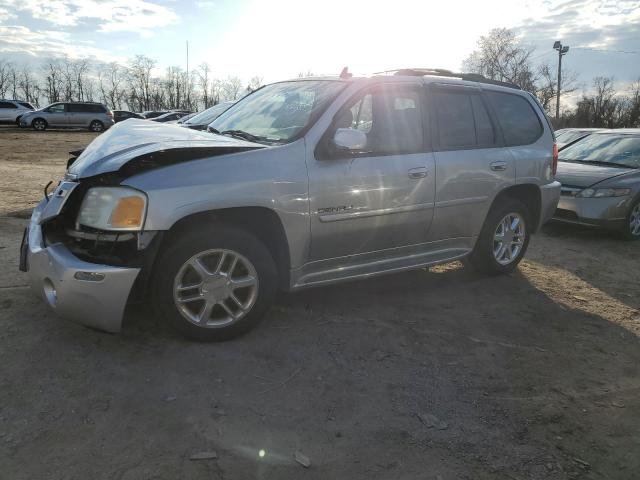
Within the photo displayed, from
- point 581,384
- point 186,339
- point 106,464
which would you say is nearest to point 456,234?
point 581,384

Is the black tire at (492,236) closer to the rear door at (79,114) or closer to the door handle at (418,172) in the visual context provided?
the door handle at (418,172)

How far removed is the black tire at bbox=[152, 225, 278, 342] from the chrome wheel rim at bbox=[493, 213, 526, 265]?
258 centimetres

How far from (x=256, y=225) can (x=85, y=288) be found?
3.75 ft

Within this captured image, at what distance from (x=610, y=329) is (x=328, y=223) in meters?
2.46

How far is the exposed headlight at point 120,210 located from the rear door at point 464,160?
2.39 m

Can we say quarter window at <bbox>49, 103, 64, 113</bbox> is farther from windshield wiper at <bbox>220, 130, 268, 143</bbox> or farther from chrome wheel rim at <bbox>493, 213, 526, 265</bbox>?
chrome wheel rim at <bbox>493, 213, 526, 265</bbox>

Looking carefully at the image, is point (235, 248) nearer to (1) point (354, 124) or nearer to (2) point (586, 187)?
(1) point (354, 124)

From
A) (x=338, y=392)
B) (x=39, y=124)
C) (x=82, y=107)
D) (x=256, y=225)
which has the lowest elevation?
(x=338, y=392)

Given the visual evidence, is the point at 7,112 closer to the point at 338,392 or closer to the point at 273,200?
the point at 273,200

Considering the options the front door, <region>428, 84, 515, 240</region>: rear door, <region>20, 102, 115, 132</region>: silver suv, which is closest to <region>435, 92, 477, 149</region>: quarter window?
<region>428, 84, 515, 240</region>: rear door

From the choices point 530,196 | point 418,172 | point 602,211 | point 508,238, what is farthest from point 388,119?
point 602,211

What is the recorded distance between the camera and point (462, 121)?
4.67 m

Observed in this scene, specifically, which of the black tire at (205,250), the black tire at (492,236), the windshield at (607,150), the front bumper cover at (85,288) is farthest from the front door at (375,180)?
the windshield at (607,150)

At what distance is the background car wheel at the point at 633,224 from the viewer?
744 cm
